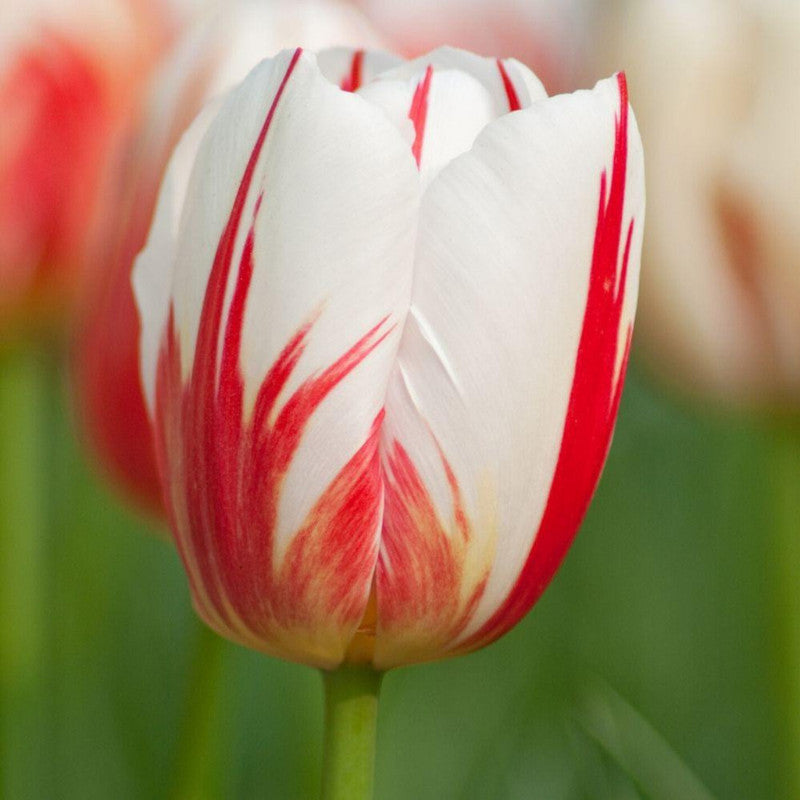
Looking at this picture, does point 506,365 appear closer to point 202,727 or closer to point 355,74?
point 355,74

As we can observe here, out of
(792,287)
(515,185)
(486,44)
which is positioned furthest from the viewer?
(486,44)

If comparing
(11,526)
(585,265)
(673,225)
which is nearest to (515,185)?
(585,265)

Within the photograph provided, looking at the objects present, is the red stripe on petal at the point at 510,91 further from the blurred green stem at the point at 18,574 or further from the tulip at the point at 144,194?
the blurred green stem at the point at 18,574

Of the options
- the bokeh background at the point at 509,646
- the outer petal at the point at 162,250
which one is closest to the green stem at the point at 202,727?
the bokeh background at the point at 509,646

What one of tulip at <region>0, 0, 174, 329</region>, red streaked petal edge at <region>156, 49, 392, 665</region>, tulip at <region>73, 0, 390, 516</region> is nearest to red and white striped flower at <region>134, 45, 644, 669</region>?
red streaked petal edge at <region>156, 49, 392, 665</region>

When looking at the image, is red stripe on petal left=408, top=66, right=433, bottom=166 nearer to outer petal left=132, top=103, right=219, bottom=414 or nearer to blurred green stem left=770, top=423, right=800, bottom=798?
outer petal left=132, top=103, right=219, bottom=414

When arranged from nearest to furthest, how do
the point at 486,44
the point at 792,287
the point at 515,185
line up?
the point at 515,185
the point at 792,287
the point at 486,44

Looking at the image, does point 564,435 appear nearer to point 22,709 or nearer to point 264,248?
point 264,248
